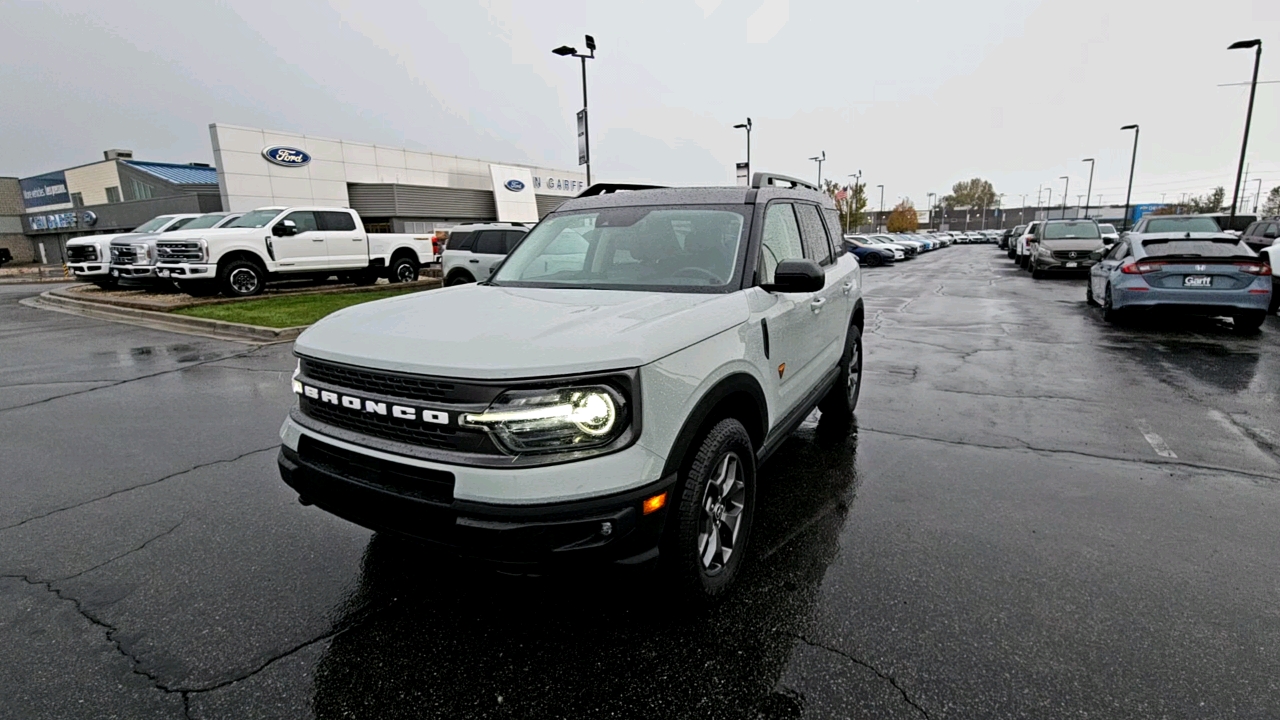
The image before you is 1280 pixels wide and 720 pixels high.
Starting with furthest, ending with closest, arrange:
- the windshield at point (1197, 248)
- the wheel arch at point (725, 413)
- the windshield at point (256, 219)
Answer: the windshield at point (256, 219), the windshield at point (1197, 248), the wheel arch at point (725, 413)

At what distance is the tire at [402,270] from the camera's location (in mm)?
18625

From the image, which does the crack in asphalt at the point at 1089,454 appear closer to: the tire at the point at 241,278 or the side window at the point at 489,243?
the side window at the point at 489,243

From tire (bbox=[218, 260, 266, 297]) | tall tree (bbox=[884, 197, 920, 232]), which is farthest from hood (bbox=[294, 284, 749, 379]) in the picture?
tall tree (bbox=[884, 197, 920, 232])

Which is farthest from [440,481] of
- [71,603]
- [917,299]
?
[917,299]

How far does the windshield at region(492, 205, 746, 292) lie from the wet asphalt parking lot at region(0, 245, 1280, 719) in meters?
Answer: 1.52

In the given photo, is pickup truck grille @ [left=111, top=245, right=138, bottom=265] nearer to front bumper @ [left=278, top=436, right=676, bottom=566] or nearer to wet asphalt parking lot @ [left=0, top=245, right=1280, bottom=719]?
wet asphalt parking lot @ [left=0, top=245, right=1280, bottom=719]

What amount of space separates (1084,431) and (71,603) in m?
6.74

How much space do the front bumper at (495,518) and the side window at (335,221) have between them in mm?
15936

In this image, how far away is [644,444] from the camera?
230 cm

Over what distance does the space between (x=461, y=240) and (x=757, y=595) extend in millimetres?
12853

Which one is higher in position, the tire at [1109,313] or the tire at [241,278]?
the tire at [241,278]

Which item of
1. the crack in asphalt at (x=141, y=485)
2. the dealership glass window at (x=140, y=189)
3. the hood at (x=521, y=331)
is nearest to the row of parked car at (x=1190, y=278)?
the hood at (x=521, y=331)

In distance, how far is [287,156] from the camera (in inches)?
1247

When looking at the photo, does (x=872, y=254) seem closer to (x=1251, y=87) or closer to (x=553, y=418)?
(x=1251, y=87)
